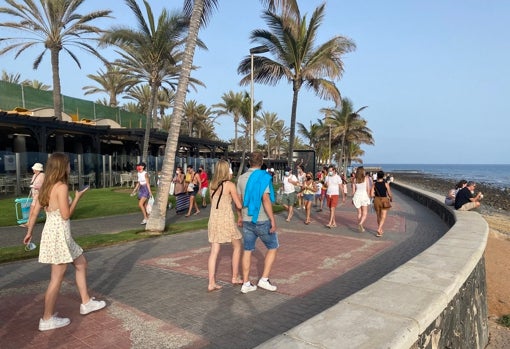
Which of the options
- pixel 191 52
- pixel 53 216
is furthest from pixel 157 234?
pixel 53 216

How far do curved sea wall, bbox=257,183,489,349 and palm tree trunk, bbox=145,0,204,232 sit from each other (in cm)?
666

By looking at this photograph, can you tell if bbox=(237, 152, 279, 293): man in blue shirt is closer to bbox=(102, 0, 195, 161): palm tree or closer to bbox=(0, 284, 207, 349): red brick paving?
bbox=(0, 284, 207, 349): red brick paving

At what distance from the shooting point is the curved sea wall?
2.23 m

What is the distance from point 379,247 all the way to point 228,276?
12.3 ft

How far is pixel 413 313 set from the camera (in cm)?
258

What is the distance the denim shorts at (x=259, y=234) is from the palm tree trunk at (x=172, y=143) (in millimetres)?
5067

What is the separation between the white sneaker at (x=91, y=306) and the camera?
4098mm

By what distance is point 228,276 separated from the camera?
5625 mm

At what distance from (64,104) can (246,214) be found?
26.4 m

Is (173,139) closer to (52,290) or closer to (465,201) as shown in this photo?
(52,290)

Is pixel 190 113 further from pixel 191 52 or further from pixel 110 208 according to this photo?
pixel 191 52

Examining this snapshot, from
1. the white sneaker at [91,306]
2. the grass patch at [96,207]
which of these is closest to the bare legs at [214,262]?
the white sneaker at [91,306]

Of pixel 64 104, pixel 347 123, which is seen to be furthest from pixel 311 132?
pixel 64 104

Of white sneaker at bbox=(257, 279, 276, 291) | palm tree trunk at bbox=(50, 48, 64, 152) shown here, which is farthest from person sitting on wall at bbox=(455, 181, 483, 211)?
palm tree trunk at bbox=(50, 48, 64, 152)
